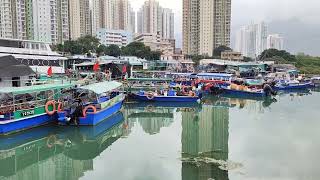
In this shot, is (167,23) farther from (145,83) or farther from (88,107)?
(88,107)

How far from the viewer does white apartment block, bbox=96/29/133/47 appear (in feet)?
228

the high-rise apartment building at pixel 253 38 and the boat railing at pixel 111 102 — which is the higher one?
the high-rise apartment building at pixel 253 38

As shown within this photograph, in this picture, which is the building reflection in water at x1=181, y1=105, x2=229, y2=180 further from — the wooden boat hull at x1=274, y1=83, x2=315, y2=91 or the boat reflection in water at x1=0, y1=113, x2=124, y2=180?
the wooden boat hull at x1=274, y1=83, x2=315, y2=91

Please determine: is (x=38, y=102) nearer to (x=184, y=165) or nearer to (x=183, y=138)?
(x=183, y=138)

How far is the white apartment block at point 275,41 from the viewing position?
9062 centimetres

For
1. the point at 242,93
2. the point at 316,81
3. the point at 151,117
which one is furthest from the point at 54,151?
the point at 316,81

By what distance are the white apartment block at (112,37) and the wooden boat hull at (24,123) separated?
56.7 metres

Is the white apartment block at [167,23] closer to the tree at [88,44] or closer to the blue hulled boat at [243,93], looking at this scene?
the tree at [88,44]

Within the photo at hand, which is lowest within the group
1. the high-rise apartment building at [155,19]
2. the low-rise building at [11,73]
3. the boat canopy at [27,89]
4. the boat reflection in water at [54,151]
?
the boat reflection in water at [54,151]

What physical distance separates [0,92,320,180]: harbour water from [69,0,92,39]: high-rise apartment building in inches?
2001

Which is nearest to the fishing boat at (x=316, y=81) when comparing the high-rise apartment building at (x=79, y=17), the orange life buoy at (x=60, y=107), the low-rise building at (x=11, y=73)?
the orange life buoy at (x=60, y=107)

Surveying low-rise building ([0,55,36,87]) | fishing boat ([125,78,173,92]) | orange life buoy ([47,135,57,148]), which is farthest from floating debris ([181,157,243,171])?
fishing boat ([125,78,173,92])

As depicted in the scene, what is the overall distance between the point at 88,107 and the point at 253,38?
84.8 meters

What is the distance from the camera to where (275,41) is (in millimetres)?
93562
